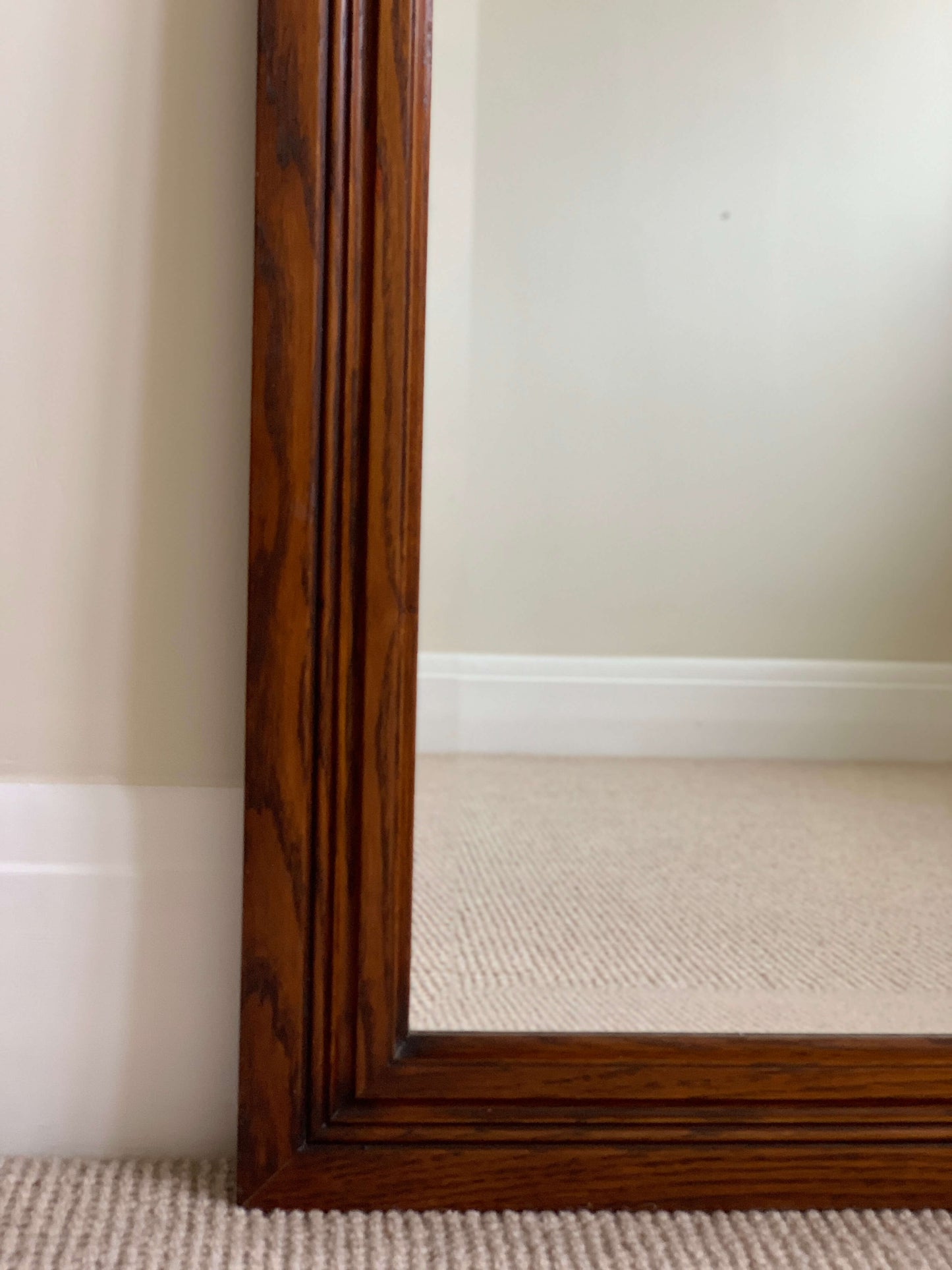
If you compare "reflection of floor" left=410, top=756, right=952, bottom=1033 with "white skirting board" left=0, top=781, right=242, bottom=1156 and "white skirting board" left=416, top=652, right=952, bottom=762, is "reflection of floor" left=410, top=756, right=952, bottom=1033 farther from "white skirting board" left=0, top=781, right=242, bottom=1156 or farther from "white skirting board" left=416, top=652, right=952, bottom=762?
"white skirting board" left=0, top=781, right=242, bottom=1156

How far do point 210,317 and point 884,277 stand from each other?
0.47 m

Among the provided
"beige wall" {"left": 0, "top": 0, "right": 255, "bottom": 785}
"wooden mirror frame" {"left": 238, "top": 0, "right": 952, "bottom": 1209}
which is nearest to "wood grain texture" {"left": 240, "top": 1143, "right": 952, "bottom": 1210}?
"wooden mirror frame" {"left": 238, "top": 0, "right": 952, "bottom": 1209}

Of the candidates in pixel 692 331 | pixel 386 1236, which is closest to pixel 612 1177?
pixel 386 1236

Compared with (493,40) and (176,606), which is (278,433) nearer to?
(176,606)

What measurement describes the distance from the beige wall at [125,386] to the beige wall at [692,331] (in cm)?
13

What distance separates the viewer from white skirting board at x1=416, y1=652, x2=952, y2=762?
0.73 metres

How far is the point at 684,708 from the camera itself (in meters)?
0.81

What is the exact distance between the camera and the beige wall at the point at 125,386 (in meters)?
0.56

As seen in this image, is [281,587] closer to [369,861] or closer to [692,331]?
[369,861]

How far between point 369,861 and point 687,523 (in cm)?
40

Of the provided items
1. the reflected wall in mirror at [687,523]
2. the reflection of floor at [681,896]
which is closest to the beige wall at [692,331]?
the reflected wall in mirror at [687,523]

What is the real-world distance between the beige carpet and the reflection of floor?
10 cm

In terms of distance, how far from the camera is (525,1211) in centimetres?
56

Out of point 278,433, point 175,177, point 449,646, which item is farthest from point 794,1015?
point 175,177
